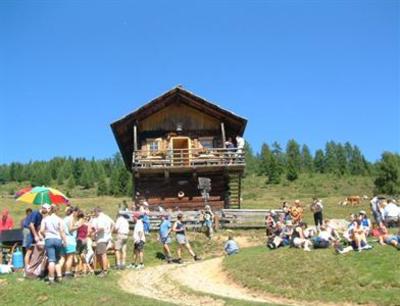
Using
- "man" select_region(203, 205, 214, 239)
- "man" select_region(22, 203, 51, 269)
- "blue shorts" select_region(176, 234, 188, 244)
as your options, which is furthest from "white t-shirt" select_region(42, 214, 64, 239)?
"man" select_region(203, 205, 214, 239)

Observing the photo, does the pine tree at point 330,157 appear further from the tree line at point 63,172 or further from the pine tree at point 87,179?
the pine tree at point 87,179

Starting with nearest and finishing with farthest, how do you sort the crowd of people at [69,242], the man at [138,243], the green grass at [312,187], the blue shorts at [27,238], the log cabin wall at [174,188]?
the crowd of people at [69,242], the blue shorts at [27,238], the man at [138,243], the log cabin wall at [174,188], the green grass at [312,187]

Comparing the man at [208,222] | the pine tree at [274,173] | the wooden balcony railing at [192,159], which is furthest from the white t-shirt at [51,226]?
the pine tree at [274,173]

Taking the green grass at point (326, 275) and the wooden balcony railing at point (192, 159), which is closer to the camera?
the green grass at point (326, 275)

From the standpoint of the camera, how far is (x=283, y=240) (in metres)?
20.1

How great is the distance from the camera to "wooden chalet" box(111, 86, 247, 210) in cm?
3250

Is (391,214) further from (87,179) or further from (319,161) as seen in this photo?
(319,161)

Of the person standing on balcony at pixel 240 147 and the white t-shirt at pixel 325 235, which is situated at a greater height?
the person standing on balcony at pixel 240 147

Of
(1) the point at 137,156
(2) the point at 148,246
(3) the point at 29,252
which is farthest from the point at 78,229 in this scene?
(1) the point at 137,156

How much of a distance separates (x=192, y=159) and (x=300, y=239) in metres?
14.6

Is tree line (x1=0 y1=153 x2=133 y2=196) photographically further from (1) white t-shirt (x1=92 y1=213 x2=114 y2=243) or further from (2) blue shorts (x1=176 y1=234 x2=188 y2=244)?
(1) white t-shirt (x1=92 y1=213 x2=114 y2=243)

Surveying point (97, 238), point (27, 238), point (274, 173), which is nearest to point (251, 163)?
point (274, 173)

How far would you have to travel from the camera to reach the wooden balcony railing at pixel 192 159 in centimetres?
3225

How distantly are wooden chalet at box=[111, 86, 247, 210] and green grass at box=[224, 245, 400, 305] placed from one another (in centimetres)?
1449
